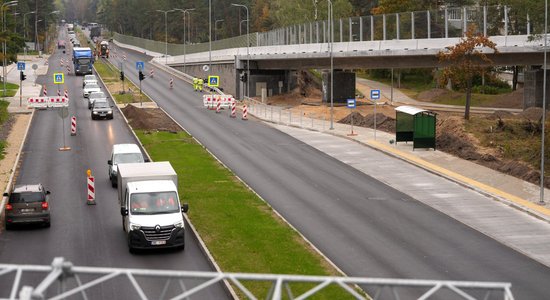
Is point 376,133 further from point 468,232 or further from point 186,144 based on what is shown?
point 468,232

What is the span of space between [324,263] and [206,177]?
16752 mm

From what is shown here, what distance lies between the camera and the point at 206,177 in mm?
43719

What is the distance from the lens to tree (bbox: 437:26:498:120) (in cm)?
5938

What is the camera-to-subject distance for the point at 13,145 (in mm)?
53094

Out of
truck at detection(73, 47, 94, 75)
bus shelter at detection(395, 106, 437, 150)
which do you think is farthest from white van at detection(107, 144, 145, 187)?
truck at detection(73, 47, 94, 75)

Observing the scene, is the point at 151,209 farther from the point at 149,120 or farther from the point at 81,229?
the point at 149,120

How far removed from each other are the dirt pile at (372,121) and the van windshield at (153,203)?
1363 inches

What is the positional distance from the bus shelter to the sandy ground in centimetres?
2362

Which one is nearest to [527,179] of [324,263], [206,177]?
[206,177]

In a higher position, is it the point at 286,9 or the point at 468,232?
the point at 286,9

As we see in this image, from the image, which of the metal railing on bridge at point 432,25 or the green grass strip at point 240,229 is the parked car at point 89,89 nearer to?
the metal railing on bridge at point 432,25

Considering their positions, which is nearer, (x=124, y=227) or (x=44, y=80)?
(x=124, y=227)

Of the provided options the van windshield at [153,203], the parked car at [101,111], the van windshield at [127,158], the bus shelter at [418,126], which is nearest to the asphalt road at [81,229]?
the van windshield at [127,158]

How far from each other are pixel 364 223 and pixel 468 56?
29565 millimetres
